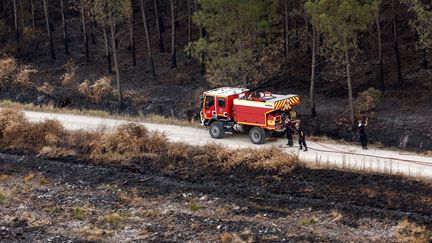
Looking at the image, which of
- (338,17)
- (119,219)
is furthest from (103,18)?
(119,219)

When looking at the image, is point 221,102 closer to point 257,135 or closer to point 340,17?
point 257,135

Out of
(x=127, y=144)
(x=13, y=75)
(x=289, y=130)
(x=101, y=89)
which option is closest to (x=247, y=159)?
(x=289, y=130)

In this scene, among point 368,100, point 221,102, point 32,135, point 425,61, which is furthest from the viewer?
point 425,61

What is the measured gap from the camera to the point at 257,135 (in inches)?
1087

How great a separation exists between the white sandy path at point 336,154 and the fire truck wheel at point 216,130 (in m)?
0.28

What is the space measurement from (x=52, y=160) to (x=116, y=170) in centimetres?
396

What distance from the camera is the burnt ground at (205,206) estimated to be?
20.3 meters

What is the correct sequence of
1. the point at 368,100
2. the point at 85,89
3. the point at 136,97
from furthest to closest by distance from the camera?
the point at 85,89 < the point at 136,97 < the point at 368,100

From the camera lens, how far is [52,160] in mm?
29234

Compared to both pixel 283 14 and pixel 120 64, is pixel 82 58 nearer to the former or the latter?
pixel 120 64

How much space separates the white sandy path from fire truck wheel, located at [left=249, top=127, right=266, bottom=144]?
0.25 meters

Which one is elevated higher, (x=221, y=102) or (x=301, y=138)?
(x=221, y=102)

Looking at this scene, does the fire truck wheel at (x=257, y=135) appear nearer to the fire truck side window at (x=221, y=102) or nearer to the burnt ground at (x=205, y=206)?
the fire truck side window at (x=221, y=102)

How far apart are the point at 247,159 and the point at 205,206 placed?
3.68 metres
